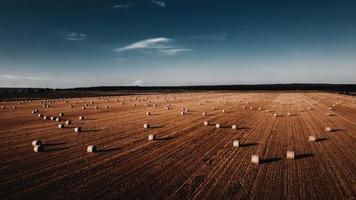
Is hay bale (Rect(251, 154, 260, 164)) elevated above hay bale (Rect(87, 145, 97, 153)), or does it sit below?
below

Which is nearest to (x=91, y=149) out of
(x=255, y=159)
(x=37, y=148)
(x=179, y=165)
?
(x=37, y=148)

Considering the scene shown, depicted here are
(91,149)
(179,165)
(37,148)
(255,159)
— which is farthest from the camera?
(37,148)

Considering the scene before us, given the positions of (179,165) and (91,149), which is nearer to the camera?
(179,165)

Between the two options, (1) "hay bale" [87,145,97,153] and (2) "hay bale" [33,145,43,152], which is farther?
(2) "hay bale" [33,145,43,152]

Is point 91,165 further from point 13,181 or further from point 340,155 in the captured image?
point 340,155

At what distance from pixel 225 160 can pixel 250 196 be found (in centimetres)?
341

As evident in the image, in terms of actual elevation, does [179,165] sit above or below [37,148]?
below

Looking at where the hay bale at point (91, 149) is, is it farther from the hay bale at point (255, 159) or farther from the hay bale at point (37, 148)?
the hay bale at point (255, 159)

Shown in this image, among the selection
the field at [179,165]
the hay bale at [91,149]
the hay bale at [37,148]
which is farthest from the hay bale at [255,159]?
the hay bale at [37,148]

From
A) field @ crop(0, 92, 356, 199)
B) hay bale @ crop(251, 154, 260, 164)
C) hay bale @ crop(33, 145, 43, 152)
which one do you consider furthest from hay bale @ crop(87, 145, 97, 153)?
hay bale @ crop(251, 154, 260, 164)

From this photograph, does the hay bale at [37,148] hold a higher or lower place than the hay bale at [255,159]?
higher

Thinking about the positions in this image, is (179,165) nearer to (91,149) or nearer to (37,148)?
(91,149)

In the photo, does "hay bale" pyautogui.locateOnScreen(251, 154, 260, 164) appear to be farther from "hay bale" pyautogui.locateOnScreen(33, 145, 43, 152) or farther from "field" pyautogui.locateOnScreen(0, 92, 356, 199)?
"hay bale" pyautogui.locateOnScreen(33, 145, 43, 152)

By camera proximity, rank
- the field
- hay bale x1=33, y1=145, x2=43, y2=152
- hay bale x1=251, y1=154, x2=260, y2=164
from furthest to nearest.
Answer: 1. hay bale x1=33, y1=145, x2=43, y2=152
2. hay bale x1=251, y1=154, x2=260, y2=164
3. the field
